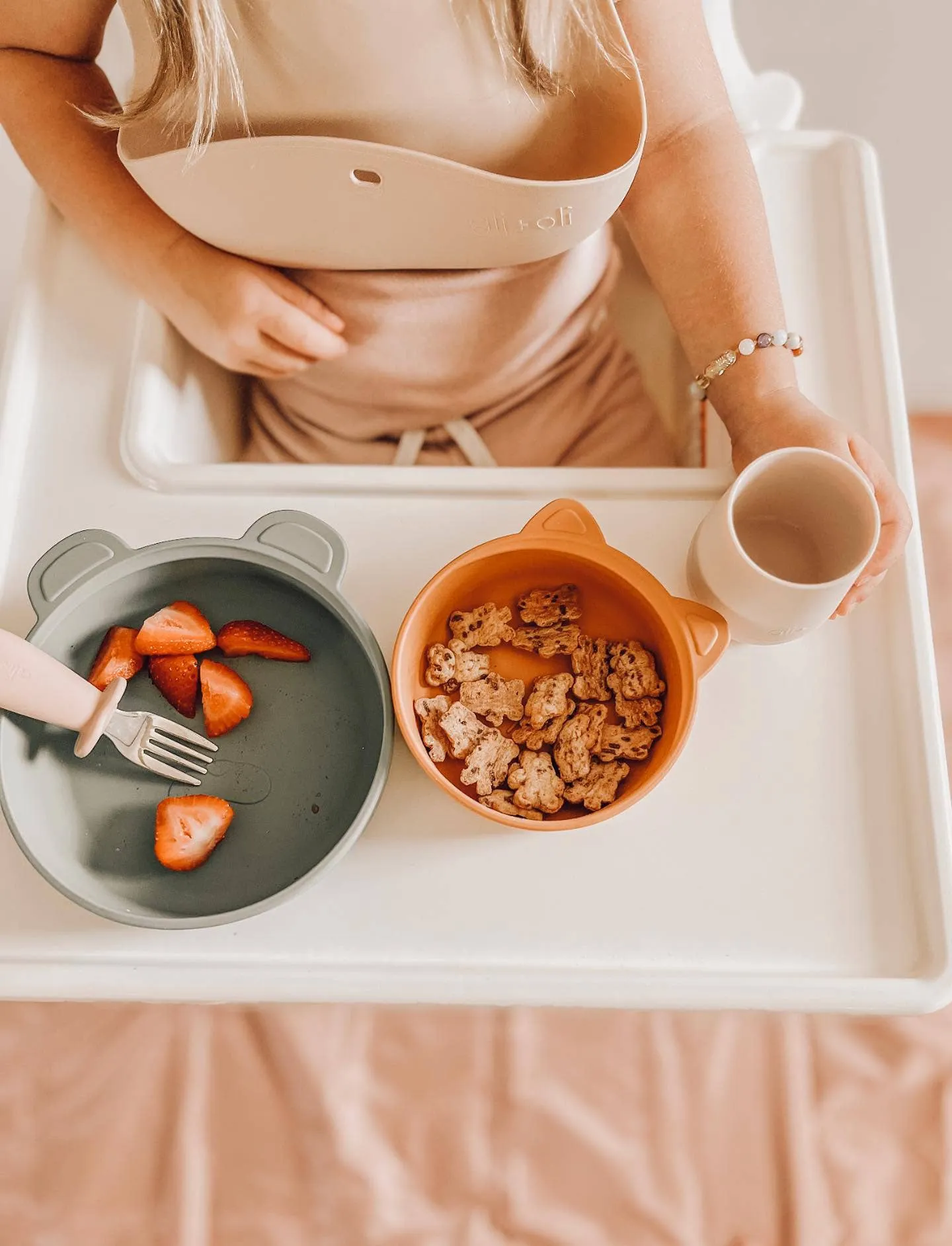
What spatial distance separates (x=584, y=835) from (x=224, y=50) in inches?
18.4

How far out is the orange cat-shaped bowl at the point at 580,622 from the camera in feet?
1.61

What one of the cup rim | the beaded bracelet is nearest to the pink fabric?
the beaded bracelet

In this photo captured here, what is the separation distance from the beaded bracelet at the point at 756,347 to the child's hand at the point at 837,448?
34 mm

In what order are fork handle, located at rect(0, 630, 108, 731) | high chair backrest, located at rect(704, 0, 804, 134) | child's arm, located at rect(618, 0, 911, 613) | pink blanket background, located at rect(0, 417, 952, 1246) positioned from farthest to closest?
1. pink blanket background, located at rect(0, 417, 952, 1246)
2. high chair backrest, located at rect(704, 0, 804, 134)
3. child's arm, located at rect(618, 0, 911, 613)
4. fork handle, located at rect(0, 630, 108, 731)

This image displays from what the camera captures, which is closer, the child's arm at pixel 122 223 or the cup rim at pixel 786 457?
the cup rim at pixel 786 457

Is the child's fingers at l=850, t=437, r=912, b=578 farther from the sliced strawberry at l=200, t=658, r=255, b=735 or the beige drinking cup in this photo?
the sliced strawberry at l=200, t=658, r=255, b=735

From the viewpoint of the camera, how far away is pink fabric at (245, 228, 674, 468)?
0.68 m

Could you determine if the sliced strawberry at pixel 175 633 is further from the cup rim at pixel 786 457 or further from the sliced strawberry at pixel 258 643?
the cup rim at pixel 786 457

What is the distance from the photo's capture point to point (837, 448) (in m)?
0.57

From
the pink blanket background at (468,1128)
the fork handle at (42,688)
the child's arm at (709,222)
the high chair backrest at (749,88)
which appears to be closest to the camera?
the fork handle at (42,688)

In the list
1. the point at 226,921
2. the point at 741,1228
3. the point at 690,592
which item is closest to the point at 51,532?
the point at 226,921

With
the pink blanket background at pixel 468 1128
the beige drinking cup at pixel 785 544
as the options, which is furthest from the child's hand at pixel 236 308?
the pink blanket background at pixel 468 1128

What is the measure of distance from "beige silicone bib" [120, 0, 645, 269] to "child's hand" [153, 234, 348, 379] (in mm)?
32

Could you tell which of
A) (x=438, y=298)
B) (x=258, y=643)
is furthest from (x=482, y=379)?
(x=258, y=643)
